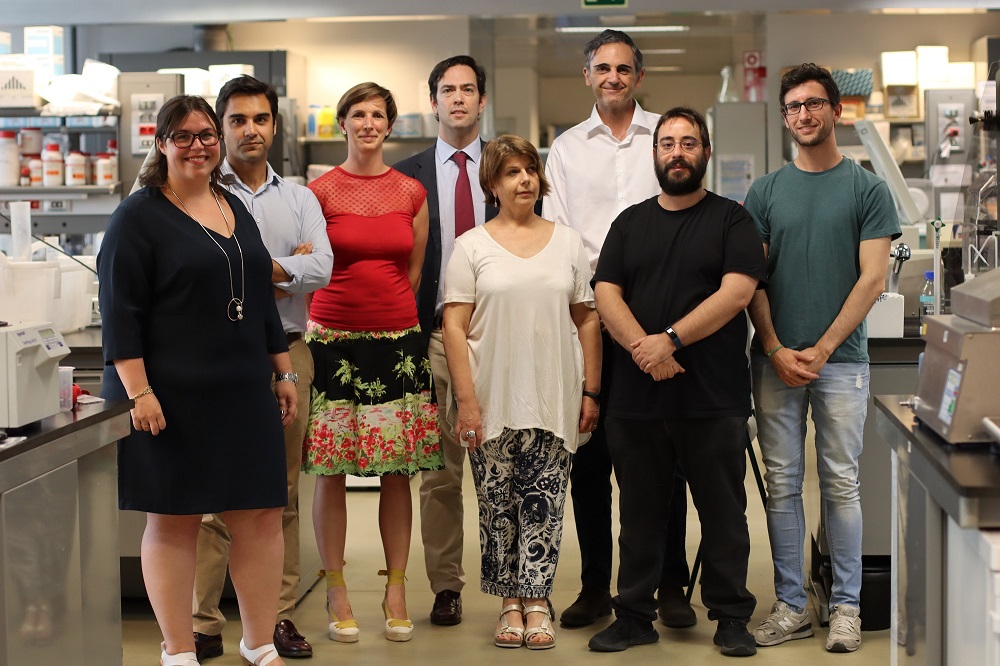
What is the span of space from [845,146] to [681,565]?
5429 mm

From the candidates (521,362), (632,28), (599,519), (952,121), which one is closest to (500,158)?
(521,362)

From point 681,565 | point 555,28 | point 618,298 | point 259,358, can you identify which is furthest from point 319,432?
point 555,28

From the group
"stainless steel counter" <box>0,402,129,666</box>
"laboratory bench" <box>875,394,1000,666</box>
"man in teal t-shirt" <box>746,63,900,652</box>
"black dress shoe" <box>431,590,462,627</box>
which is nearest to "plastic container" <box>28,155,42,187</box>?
"black dress shoe" <box>431,590,462,627</box>

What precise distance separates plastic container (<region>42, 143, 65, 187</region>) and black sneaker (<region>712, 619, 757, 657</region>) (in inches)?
187

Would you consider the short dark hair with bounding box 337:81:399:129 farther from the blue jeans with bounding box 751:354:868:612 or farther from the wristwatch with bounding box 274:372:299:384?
the blue jeans with bounding box 751:354:868:612

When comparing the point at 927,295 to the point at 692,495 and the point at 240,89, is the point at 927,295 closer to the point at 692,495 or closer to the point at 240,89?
the point at 692,495

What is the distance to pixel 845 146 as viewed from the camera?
8.12m

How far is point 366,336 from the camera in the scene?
322 cm

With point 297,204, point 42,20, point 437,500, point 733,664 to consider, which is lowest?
point 733,664

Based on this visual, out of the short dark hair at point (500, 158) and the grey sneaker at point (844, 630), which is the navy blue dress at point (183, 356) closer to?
the short dark hair at point (500, 158)

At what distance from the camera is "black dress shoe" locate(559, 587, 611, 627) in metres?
3.49

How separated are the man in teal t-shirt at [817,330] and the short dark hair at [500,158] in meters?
0.64

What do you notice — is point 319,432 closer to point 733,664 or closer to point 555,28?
point 733,664

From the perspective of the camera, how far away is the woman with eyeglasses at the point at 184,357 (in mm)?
2619
